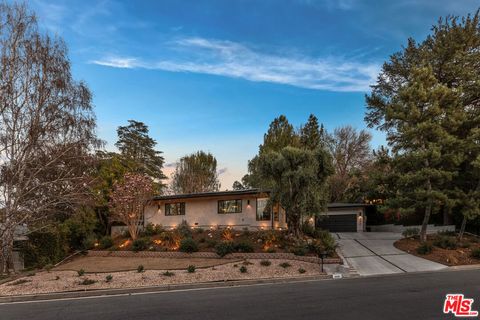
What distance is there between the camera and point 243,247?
59.7ft

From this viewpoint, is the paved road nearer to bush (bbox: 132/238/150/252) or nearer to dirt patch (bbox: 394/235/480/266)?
dirt patch (bbox: 394/235/480/266)

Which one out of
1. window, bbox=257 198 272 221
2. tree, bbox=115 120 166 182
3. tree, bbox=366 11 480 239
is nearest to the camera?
tree, bbox=366 11 480 239

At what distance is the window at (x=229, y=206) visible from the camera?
90.1 ft

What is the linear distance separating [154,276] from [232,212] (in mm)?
14143

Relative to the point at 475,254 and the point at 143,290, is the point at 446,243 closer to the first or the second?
the point at 475,254

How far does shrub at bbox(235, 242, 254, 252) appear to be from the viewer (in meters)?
18.1

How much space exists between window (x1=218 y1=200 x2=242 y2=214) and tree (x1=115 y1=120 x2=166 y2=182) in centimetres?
2876

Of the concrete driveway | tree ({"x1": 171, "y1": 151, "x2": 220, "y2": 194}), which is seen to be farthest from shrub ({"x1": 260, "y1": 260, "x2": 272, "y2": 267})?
tree ({"x1": 171, "y1": 151, "x2": 220, "y2": 194})

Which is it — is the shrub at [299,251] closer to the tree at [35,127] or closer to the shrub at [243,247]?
the shrub at [243,247]

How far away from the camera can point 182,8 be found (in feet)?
55.7

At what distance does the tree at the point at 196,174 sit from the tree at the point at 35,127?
31405mm

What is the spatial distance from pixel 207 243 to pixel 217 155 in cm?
3452

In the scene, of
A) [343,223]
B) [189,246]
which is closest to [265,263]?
[189,246]

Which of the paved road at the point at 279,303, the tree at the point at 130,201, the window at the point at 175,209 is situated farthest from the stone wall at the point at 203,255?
the window at the point at 175,209
